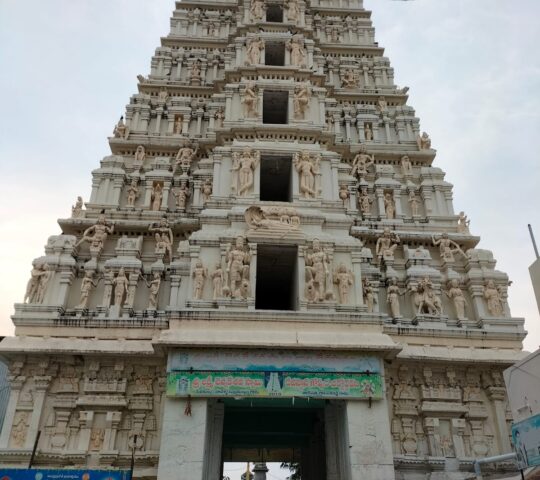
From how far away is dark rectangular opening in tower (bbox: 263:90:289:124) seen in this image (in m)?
20.6

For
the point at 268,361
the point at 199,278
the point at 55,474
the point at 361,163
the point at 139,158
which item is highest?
the point at 361,163

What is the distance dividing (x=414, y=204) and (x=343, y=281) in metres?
6.26

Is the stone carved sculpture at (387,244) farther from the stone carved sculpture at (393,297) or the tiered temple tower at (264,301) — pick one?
the stone carved sculpture at (393,297)

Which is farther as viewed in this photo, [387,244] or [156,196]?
[156,196]

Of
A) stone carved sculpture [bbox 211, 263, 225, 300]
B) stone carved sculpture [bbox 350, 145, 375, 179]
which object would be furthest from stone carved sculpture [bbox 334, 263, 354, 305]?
stone carved sculpture [bbox 350, 145, 375, 179]

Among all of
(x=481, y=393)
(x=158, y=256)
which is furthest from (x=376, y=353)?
(x=158, y=256)

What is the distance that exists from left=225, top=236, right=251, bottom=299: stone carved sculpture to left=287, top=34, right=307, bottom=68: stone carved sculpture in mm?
9931

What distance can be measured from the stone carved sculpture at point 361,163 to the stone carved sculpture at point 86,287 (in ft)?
35.2

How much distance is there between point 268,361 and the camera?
42.0ft

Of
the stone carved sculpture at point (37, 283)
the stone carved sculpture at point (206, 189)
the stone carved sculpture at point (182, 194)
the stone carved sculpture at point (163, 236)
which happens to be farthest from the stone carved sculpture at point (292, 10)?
the stone carved sculpture at point (37, 283)

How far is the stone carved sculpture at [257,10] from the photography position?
23938mm

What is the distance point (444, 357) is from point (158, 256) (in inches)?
381

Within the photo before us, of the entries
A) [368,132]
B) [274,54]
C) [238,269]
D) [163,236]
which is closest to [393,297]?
[238,269]

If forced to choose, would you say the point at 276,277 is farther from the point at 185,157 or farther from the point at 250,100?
the point at 250,100
